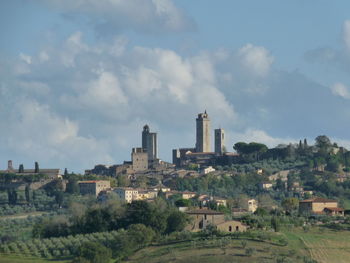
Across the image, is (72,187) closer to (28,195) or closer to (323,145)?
(28,195)

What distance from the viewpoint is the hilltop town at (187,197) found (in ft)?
258

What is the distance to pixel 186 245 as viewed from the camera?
71875mm

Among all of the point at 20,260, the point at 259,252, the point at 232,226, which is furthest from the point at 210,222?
the point at 20,260

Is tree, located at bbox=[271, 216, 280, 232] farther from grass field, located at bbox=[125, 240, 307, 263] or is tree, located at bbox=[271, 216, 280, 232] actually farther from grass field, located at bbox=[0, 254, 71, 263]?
grass field, located at bbox=[0, 254, 71, 263]

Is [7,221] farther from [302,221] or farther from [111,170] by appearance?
[111,170]

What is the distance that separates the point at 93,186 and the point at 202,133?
1629 inches

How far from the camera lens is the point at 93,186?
442 feet

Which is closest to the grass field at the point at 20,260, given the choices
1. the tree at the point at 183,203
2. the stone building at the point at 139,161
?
the tree at the point at 183,203

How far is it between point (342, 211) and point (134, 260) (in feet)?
111

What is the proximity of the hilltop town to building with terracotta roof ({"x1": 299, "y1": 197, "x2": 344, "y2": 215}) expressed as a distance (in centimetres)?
12

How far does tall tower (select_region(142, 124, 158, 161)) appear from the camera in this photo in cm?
17475

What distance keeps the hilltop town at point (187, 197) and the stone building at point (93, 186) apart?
0.18 m

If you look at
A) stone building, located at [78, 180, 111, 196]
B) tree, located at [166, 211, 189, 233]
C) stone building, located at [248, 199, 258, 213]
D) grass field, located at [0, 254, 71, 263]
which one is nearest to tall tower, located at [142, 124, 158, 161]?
stone building, located at [78, 180, 111, 196]

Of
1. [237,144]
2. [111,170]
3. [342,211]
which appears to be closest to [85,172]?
[111,170]
